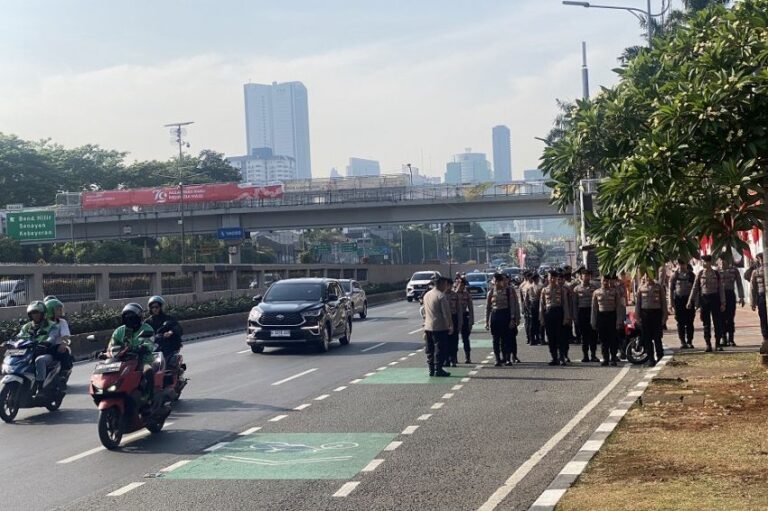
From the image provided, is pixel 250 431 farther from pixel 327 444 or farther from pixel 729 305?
pixel 729 305

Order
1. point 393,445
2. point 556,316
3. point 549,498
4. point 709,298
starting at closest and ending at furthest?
point 549,498 → point 393,445 → point 556,316 → point 709,298

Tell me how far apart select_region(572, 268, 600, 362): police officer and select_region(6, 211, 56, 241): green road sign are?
1697 inches

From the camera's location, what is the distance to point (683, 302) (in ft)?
73.1

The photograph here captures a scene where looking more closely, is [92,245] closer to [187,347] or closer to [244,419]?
[187,347]

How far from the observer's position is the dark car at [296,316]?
25.6 meters

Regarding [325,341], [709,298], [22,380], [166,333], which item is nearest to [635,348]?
[709,298]

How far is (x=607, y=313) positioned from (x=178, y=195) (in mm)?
59423

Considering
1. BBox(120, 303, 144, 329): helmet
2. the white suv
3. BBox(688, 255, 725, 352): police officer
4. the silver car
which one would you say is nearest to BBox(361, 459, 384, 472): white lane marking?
BBox(120, 303, 144, 329): helmet

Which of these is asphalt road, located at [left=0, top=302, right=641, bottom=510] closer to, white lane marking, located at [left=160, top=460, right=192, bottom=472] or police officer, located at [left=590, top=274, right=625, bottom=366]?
white lane marking, located at [left=160, top=460, right=192, bottom=472]

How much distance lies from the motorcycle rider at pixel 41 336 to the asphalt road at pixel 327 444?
68 centimetres

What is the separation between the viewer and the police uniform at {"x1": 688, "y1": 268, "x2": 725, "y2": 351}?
2131 centimetres

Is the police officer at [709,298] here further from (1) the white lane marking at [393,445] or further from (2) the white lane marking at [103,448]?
(2) the white lane marking at [103,448]

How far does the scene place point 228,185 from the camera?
7412 cm

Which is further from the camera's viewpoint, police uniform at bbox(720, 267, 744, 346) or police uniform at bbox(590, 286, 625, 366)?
police uniform at bbox(720, 267, 744, 346)
